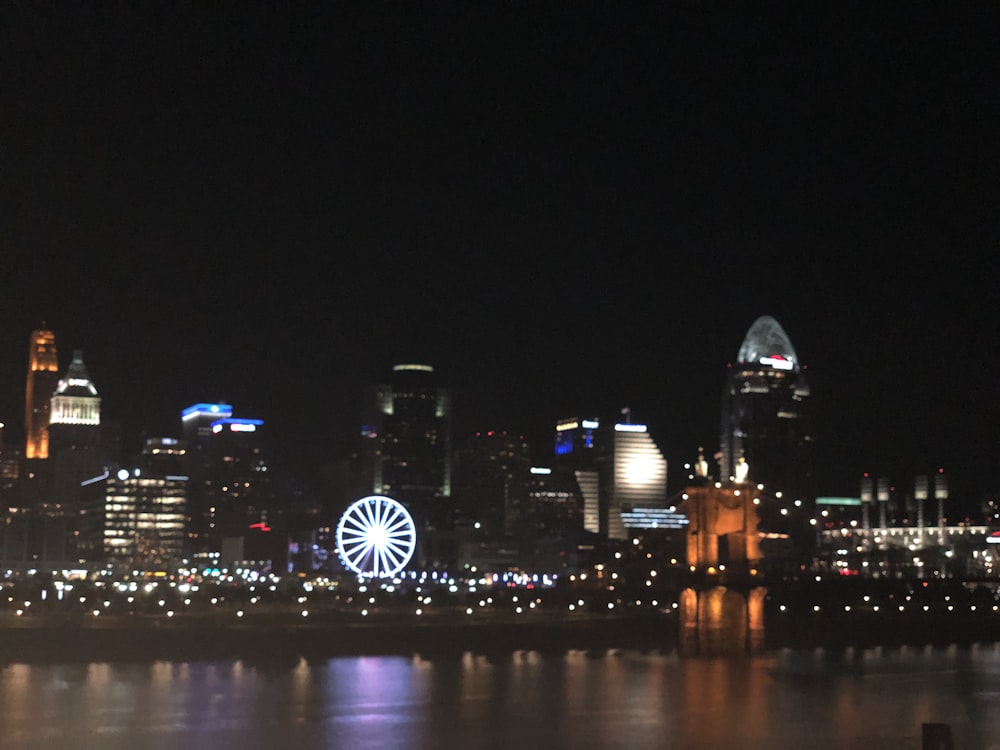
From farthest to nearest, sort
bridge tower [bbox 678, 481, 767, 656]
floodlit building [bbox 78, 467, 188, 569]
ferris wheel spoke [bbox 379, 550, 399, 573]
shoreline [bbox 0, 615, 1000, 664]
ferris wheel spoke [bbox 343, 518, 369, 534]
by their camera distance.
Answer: floodlit building [bbox 78, 467, 188, 569] < ferris wheel spoke [bbox 379, 550, 399, 573] < ferris wheel spoke [bbox 343, 518, 369, 534] < bridge tower [bbox 678, 481, 767, 656] < shoreline [bbox 0, 615, 1000, 664]

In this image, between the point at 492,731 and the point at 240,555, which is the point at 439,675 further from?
the point at 240,555

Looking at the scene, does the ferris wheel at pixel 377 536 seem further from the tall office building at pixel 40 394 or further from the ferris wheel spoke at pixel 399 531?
the tall office building at pixel 40 394

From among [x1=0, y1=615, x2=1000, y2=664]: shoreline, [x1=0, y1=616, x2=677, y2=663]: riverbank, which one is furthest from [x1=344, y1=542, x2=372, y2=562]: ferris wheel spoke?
[x1=0, y1=616, x2=677, y2=663]: riverbank

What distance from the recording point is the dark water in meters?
28.4

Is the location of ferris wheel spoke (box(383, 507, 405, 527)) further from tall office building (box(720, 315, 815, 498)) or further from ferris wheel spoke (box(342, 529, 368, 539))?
tall office building (box(720, 315, 815, 498))

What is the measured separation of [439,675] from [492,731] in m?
11.7

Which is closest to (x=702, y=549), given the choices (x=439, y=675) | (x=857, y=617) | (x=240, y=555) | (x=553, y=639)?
(x=857, y=617)

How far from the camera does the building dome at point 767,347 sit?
16762 cm

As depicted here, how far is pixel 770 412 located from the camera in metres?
168

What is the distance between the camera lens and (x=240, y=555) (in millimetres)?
132625

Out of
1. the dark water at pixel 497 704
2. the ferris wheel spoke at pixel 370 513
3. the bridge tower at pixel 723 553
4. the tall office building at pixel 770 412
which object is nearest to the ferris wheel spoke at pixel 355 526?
the ferris wheel spoke at pixel 370 513

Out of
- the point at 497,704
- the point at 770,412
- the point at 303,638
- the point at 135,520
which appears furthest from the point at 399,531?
the point at 770,412

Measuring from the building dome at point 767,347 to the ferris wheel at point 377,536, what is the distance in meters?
96.2

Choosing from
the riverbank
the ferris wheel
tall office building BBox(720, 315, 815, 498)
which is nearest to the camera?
the riverbank
